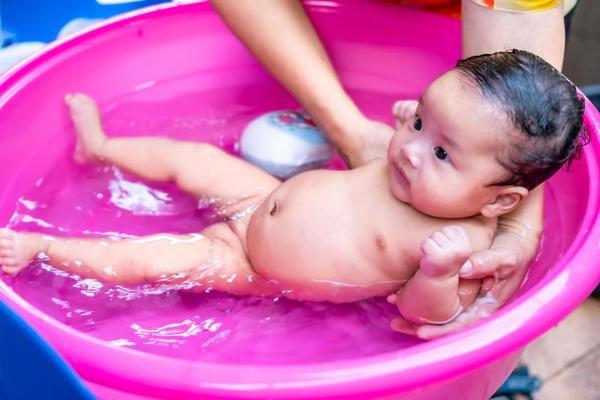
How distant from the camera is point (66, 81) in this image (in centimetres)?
133

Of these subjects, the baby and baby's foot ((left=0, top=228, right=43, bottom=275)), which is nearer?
the baby

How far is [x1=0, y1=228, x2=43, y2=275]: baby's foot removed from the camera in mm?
1019

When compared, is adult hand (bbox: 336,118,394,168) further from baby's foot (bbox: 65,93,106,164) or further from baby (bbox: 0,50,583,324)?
baby's foot (bbox: 65,93,106,164)

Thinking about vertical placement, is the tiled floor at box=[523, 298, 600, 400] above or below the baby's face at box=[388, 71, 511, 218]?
below

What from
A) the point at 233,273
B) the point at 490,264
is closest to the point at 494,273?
the point at 490,264

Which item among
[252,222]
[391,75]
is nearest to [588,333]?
[391,75]

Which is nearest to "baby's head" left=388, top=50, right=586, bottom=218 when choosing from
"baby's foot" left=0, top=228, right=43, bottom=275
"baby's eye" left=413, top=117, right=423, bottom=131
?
"baby's eye" left=413, top=117, right=423, bottom=131

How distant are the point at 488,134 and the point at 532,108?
0.18 feet

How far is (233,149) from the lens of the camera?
1428mm

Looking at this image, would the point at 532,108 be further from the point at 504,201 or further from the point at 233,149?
the point at 233,149

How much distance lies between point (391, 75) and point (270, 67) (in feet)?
0.96

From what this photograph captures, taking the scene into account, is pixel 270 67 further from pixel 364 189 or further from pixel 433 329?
pixel 433 329

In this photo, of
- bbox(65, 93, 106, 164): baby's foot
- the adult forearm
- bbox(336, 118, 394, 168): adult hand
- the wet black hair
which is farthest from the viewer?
bbox(65, 93, 106, 164): baby's foot

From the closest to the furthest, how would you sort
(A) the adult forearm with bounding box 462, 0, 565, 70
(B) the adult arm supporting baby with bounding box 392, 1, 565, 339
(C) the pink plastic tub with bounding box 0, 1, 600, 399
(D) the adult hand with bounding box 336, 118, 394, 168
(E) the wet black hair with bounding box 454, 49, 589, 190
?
(C) the pink plastic tub with bounding box 0, 1, 600, 399 < (E) the wet black hair with bounding box 454, 49, 589, 190 < (B) the adult arm supporting baby with bounding box 392, 1, 565, 339 < (A) the adult forearm with bounding box 462, 0, 565, 70 < (D) the adult hand with bounding box 336, 118, 394, 168
